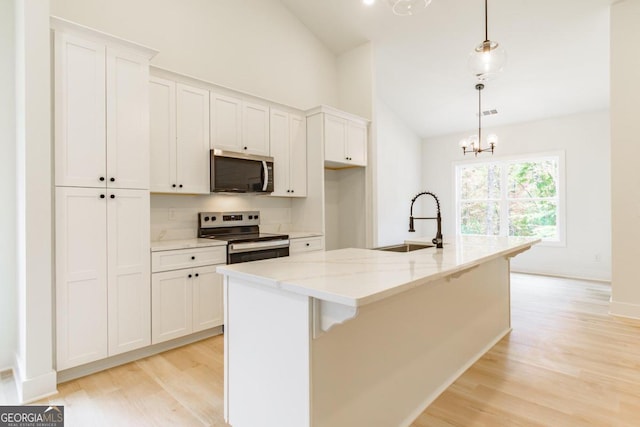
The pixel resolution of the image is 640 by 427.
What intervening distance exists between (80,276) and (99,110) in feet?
3.92

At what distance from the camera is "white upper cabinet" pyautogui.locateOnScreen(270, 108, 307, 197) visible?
13.0 feet

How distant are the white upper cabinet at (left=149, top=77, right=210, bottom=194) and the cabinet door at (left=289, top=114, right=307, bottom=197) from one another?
111 cm

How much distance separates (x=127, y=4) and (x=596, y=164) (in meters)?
6.69

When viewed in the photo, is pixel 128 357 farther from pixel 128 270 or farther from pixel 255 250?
pixel 255 250

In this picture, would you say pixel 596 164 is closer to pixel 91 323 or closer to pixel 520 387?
pixel 520 387

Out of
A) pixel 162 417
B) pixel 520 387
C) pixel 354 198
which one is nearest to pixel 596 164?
pixel 354 198

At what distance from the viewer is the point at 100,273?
7.93ft

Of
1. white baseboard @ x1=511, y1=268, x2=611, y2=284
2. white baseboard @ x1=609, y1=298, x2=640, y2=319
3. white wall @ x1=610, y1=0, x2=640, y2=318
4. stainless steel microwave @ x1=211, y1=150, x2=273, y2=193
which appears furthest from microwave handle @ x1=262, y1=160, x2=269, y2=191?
white baseboard @ x1=511, y1=268, x2=611, y2=284

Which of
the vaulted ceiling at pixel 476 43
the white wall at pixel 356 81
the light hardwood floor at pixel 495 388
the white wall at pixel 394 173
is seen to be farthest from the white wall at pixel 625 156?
the white wall at pixel 394 173

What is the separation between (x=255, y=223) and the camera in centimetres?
402

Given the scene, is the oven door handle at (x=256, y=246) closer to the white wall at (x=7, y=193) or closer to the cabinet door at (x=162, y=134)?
the cabinet door at (x=162, y=134)

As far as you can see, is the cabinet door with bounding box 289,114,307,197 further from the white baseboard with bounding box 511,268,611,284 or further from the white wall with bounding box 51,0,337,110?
the white baseboard with bounding box 511,268,611,284

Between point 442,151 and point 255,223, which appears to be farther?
point 442,151

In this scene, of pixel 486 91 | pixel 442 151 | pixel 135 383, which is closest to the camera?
pixel 135 383
